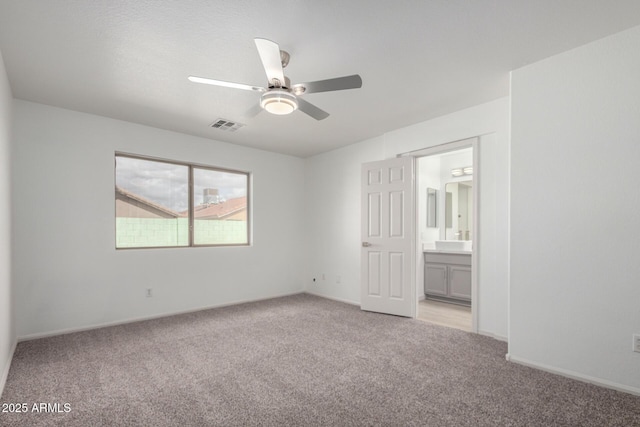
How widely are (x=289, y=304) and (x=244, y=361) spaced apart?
2.20 metres

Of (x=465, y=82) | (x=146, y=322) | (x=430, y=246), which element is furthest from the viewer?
(x=430, y=246)

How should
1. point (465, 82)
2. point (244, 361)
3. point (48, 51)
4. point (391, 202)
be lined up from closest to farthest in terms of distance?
point (48, 51)
point (244, 361)
point (465, 82)
point (391, 202)

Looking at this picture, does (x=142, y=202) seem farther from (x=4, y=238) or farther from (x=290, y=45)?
(x=290, y=45)

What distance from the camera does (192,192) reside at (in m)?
4.81

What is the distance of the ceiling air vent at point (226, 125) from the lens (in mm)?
4105

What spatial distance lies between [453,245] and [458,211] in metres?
0.94

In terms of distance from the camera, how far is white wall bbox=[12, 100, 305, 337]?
345 centimetres

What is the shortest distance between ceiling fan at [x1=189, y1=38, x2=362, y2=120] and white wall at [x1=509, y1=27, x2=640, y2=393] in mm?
1737

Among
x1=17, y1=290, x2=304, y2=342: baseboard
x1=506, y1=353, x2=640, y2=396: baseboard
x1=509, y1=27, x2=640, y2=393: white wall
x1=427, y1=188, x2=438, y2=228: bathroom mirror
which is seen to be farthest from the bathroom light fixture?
x1=17, y1=290, x2=304, y2=342: baseboard

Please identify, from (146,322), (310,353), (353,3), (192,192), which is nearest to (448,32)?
(353,3)

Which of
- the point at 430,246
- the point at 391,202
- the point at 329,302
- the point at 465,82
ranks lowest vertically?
the point at 329,302

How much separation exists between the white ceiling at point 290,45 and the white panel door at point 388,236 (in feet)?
3.61

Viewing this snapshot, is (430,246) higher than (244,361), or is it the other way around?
(430,246)

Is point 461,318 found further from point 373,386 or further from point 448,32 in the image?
point 448,32
